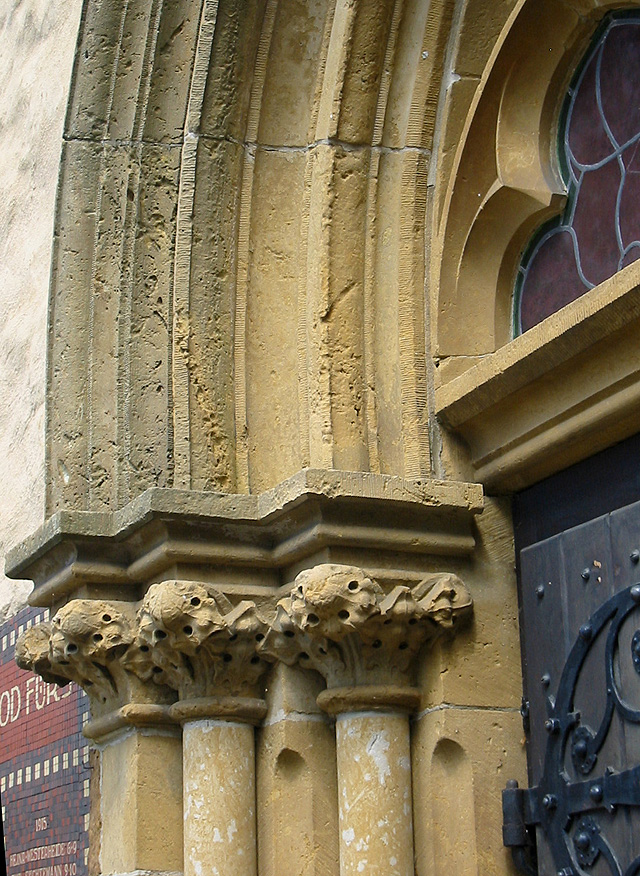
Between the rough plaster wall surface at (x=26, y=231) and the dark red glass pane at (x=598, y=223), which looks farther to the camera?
the rough plaster wall surface at (x=26, y=231)

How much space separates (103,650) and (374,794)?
27.3 inches

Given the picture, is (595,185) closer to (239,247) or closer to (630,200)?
(630,200)

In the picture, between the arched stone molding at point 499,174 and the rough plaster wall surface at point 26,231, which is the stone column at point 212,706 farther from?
the rough plaster wall surface at point 26,231

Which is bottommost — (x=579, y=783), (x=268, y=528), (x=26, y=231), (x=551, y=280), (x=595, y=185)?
(x=579, y=783)

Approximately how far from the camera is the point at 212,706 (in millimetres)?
3211

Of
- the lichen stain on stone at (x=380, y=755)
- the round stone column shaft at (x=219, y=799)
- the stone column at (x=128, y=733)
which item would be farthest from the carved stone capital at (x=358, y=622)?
the stone column at (x=128, y=733)

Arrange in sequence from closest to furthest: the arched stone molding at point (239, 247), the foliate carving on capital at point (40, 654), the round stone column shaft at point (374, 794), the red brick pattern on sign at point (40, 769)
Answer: the round stone column shaft at point (374, 794) → the arched stone molding at point (239, 247) → the foliate carving on capital at point (40, 654) → the red brick pattern on sign at point (40, 769)

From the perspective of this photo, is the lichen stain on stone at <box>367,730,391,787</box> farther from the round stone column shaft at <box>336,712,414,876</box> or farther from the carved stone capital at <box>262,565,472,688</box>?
the carved stone capital at <box>262,565,472,688</box>

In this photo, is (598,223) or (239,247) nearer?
(598,223)

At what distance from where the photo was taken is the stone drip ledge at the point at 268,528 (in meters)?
3.09

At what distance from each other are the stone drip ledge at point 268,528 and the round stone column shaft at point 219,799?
13.8 inches

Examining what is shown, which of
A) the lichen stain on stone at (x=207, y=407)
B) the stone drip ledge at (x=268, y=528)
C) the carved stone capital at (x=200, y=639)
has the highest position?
the lichen stain on stone at (x=207, y=407)

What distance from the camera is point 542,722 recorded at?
3.05 m

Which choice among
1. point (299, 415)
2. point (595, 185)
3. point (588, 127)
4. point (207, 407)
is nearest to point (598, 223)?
point (595, 185)
